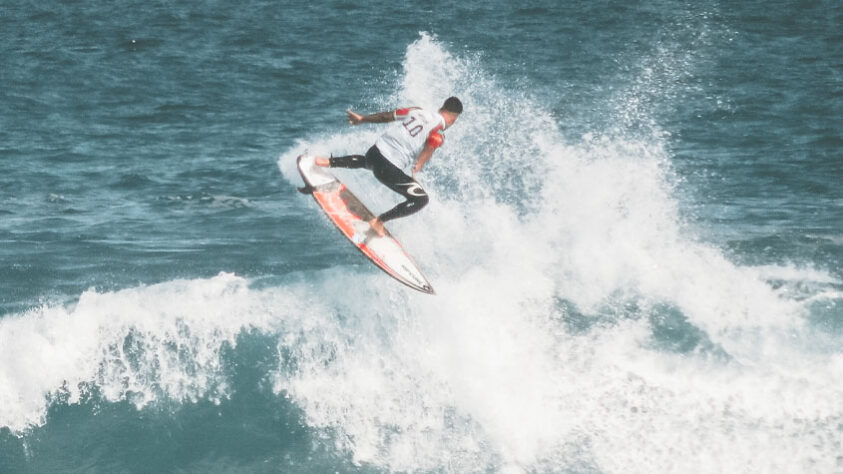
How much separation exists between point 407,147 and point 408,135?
153 millimetres

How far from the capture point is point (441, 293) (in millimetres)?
11820

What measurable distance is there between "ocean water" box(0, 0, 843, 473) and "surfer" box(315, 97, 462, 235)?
157 cm

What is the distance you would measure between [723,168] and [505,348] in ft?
42.5

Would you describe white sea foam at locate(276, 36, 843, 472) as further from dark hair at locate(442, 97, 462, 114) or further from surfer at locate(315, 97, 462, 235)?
dark hair at locate(442, 97, 462, 114)

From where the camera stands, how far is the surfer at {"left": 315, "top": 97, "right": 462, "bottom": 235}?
35.4ft

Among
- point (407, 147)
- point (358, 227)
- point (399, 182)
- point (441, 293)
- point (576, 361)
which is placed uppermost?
point (407, 147)

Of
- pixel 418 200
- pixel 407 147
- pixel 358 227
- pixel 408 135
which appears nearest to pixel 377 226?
pixel 358 227

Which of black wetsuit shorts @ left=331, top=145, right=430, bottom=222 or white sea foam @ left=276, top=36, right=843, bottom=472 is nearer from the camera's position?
white sea foam @ left=276, top=36, right=843, bottom=472

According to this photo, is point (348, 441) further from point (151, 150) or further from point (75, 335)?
point (151, 150)

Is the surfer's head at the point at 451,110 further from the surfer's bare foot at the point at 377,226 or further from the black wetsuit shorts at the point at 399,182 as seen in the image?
the surfer's bare foot at the point at 377,226

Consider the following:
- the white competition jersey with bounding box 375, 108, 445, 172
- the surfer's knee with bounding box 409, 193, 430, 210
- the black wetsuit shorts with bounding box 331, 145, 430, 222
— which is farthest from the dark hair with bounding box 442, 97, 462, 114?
the surfer's knee with bounding box 409, 193, 430, 210

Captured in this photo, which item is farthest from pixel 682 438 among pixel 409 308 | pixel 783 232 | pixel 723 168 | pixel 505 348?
pixel 723 168

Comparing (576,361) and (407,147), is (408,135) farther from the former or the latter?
(576,361)

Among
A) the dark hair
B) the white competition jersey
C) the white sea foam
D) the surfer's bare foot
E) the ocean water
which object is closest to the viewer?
the white sea foam
